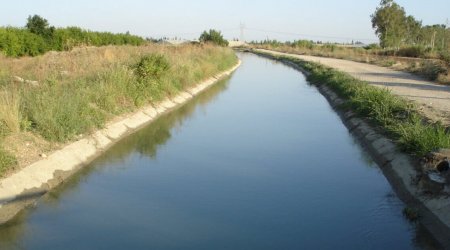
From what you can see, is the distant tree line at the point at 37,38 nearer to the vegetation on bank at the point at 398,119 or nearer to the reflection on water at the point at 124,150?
the reflection on water at the point at 124,150

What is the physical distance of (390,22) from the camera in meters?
58.9

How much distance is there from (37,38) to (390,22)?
43.3m

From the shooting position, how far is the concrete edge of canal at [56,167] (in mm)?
8055

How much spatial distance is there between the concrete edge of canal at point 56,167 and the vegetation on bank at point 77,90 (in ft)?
0.91

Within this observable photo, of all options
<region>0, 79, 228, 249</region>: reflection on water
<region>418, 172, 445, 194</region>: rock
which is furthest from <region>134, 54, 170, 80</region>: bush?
<region>418, 172, 445, 194</region>: rock

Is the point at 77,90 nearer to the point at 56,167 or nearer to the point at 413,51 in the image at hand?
the point at 56,167

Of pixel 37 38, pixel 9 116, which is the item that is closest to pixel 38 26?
pixel 37 38

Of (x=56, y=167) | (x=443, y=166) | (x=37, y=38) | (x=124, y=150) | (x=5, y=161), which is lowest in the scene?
(x=124, y=150)

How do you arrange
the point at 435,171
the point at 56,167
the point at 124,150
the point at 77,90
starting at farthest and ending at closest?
the point at 77,90
the point at 124,150
the point at 56,167
the point at 435,171

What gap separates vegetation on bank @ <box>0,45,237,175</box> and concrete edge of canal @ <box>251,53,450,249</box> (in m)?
7.09

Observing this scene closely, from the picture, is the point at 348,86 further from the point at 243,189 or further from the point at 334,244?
the point at 334,244

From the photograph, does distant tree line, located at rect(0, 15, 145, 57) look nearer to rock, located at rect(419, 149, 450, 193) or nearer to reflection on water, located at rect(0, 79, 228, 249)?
reflection on water, located at rect(0, 79, 228, 249)

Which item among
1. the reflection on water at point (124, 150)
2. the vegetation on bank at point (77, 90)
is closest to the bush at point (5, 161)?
the vegetation on bank at point (77, 90)

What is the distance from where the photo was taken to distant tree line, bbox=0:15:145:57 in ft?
89.6
